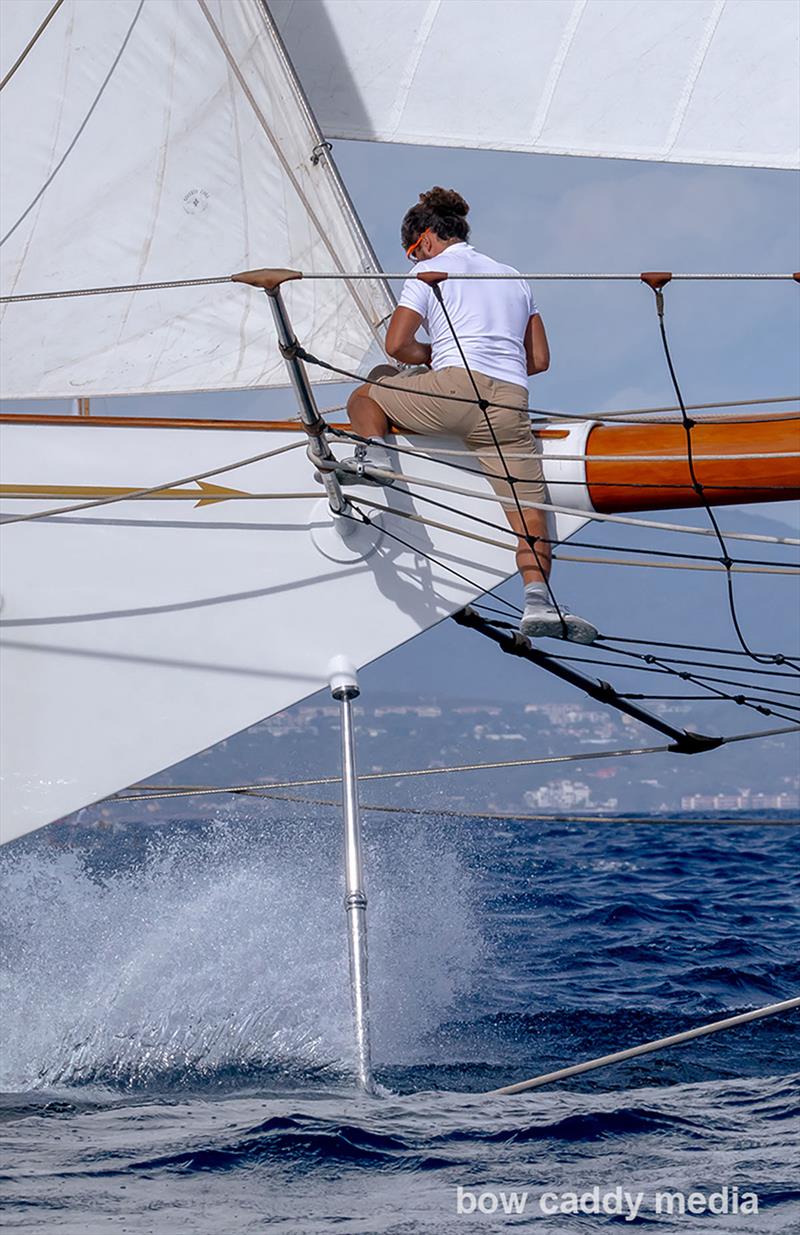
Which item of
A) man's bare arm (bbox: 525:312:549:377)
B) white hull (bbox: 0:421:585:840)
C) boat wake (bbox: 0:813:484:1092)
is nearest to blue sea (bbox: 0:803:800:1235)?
boat wake (bbox: 0:813:484:1092)

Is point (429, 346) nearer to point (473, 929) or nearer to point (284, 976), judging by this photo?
point (284, 976)

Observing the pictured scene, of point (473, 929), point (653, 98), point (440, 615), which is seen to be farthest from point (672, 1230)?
point (473, 929)

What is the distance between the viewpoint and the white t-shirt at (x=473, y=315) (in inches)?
181

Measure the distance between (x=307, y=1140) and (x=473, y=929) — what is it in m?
5.12

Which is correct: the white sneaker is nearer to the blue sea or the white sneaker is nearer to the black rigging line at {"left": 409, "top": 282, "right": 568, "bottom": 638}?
the black rigging line at {"left": 409, "top": 282, "right": 568, "bottom": 638}

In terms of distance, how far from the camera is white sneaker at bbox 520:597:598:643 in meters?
4.18

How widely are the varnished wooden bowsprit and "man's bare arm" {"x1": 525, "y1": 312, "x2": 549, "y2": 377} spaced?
0.34m

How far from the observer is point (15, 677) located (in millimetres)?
4945

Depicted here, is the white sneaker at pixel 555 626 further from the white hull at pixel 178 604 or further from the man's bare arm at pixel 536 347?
the man's bare arm at pixel 536 347

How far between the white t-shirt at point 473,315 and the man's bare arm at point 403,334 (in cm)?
4

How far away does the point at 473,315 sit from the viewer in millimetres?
4625

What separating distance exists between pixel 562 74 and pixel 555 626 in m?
2.43

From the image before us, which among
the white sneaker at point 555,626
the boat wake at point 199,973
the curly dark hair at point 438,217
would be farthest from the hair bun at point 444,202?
the boat wake at point 199,973

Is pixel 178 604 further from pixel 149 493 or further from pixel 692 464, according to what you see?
pixel 692 464
